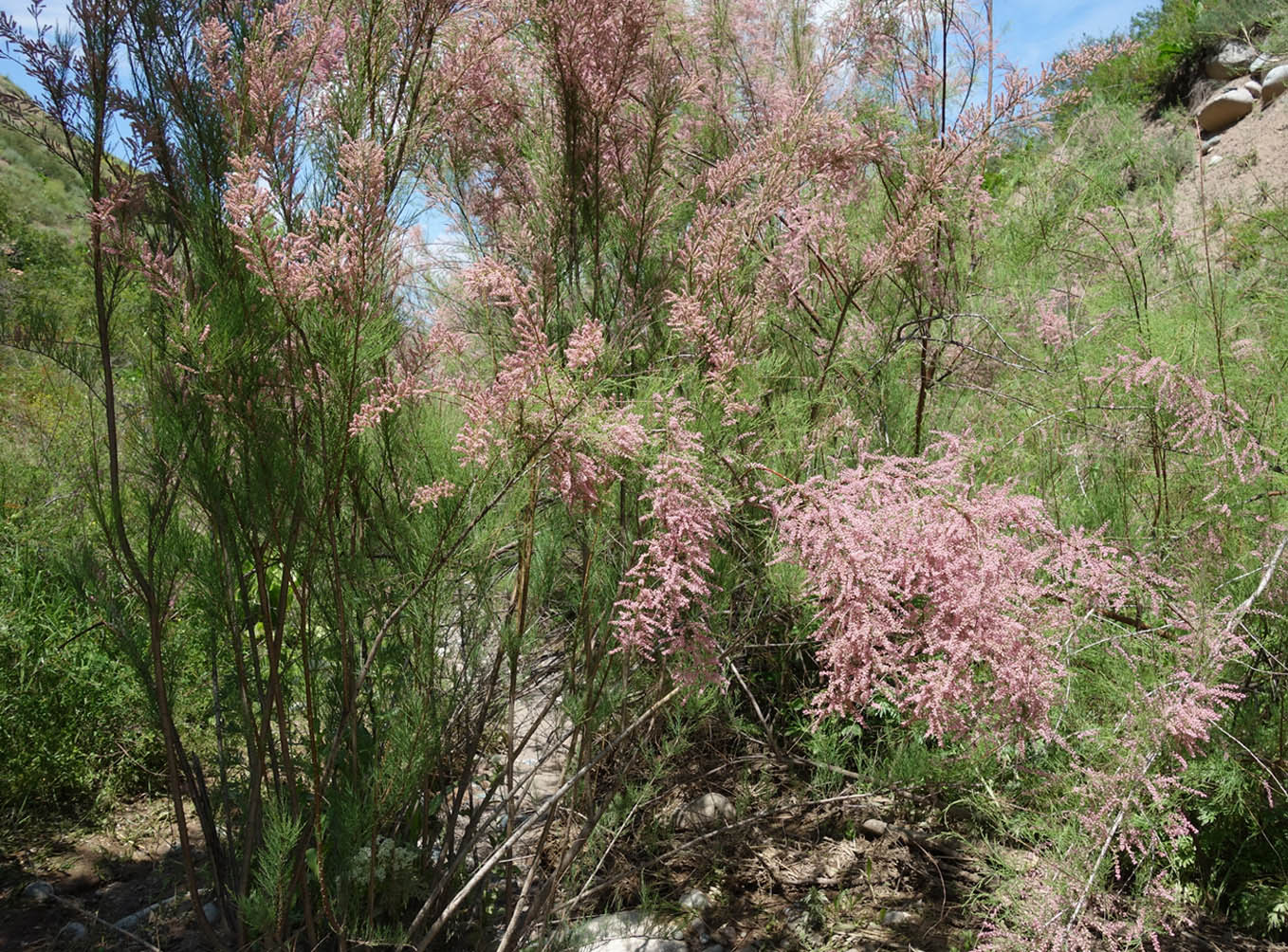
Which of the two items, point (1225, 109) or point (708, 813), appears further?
point (1225, 109)

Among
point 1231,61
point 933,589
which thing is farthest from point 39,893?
point 1231,61

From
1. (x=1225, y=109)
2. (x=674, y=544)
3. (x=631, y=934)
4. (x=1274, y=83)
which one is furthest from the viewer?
(x=1225, y=109)

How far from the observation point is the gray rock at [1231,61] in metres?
11.8

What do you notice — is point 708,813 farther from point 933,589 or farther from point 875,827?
point 933,589

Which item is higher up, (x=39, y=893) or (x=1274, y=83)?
(x=1274, y=83)

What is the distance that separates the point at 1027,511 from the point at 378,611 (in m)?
1.74

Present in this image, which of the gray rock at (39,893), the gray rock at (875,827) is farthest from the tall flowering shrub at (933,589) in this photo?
the gray rock at (39,893)

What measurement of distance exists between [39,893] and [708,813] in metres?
2.56

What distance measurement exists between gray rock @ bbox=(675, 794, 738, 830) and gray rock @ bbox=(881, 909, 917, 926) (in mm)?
652

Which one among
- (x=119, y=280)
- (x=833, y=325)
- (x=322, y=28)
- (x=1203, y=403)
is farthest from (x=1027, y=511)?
(x=119, y=280)

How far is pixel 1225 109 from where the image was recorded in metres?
11.8

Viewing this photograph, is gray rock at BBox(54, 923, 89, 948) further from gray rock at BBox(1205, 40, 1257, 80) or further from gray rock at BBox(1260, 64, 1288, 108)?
gray rock at BBox(1205, 40, 1257, 80)

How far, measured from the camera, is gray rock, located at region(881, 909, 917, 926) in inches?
125

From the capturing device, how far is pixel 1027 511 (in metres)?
2.28
